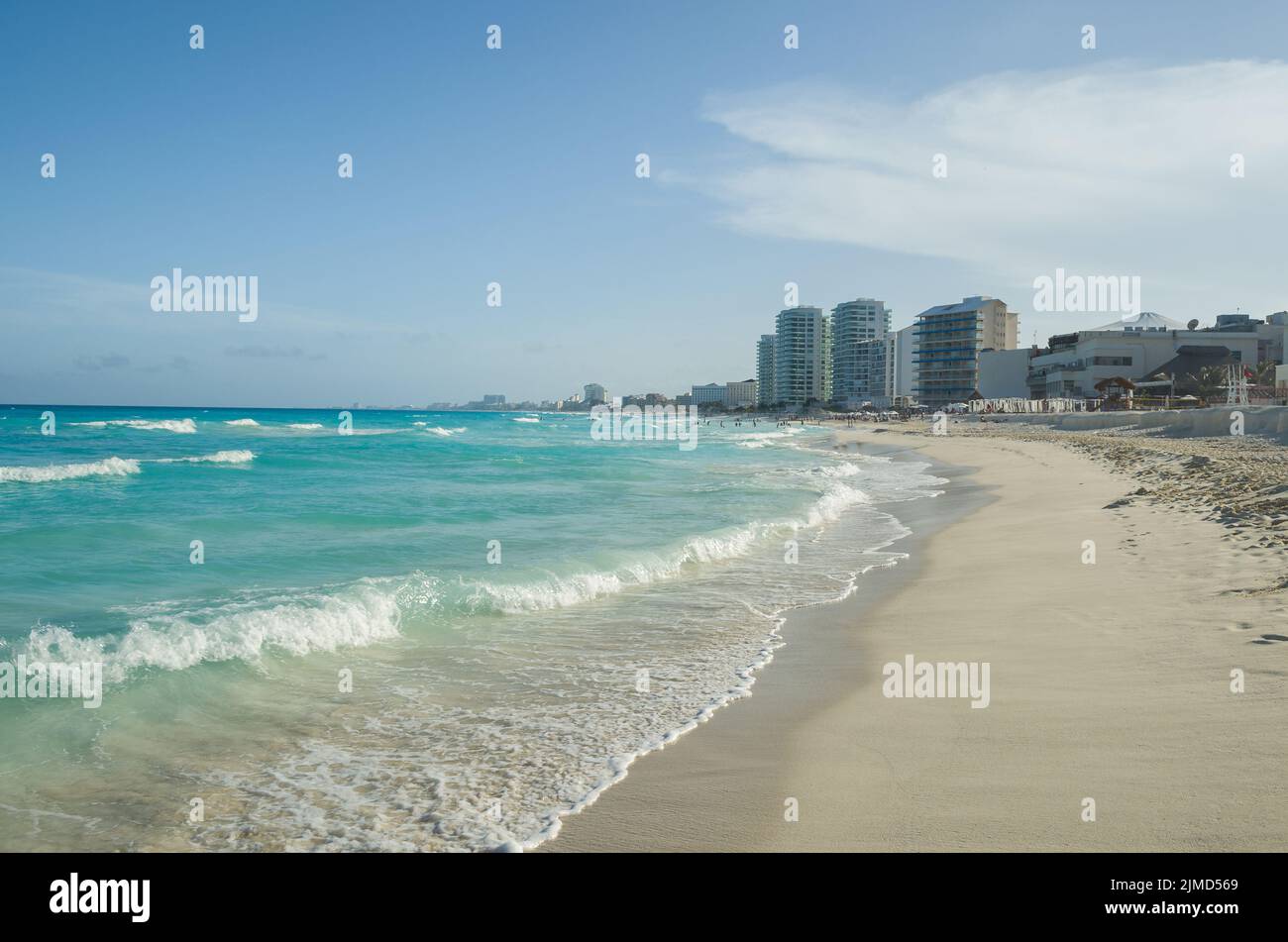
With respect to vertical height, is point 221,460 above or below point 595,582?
above

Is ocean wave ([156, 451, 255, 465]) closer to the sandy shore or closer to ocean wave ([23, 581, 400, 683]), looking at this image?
ocean wave ([23, 581, 400, 683])

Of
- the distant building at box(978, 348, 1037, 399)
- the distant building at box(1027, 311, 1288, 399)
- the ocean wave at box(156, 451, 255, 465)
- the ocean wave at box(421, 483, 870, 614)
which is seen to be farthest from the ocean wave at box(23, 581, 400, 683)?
the distant building at box(978, 348, 1037, 399)

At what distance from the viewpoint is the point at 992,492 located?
22297 mm

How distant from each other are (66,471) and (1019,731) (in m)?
31.5

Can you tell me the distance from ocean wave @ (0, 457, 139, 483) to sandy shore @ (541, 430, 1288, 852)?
27.5 meters

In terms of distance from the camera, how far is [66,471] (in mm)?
27438

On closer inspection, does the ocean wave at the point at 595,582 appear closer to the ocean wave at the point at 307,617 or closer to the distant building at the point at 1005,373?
the ocean wave at the point at 307,617

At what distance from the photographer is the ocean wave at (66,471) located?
86.0 feet

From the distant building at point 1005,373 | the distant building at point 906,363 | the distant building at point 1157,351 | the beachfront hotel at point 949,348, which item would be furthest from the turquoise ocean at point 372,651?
the distant building at point 906,363

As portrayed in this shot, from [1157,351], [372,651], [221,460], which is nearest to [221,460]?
[221,460]

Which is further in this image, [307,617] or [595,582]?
[595,582]

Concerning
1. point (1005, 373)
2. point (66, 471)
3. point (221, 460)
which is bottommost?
point (66, 471)

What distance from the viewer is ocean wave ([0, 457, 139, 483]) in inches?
1032

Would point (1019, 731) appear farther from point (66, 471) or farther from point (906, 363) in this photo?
point (906, 363)
